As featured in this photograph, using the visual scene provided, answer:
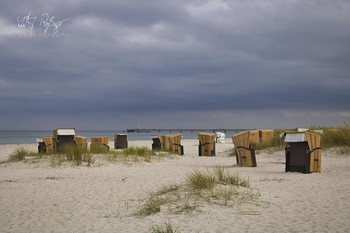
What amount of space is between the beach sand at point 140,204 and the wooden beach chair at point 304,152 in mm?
398

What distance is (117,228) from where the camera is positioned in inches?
224

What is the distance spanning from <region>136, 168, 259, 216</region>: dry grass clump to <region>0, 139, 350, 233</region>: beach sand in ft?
0.52

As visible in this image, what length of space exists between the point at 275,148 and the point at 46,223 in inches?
554

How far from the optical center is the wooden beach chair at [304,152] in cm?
1122

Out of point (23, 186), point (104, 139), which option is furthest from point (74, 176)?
point (104, 139)

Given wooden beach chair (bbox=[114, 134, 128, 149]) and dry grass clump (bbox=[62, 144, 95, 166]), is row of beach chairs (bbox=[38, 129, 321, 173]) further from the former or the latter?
wooden beach chair (bbox=[114, 134, 128, 149])

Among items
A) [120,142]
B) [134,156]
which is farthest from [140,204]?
[120,142]

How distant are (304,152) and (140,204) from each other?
590 cm

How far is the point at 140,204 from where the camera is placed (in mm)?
7148

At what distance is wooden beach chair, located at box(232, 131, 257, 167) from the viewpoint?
13547mm

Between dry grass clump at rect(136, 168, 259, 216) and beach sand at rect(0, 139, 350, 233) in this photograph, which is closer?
beach sand at rect(0, 139, 350, 233)

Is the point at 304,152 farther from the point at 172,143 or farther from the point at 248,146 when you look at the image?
the point at 172,143

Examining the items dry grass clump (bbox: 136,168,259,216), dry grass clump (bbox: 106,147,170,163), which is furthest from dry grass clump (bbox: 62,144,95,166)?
dry grass clump (bbox: 136,168,259,216)

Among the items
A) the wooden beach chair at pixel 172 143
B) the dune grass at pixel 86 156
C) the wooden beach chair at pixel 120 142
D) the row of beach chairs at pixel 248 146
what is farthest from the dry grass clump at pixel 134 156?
the wooden beach chair at pixel 120 142
